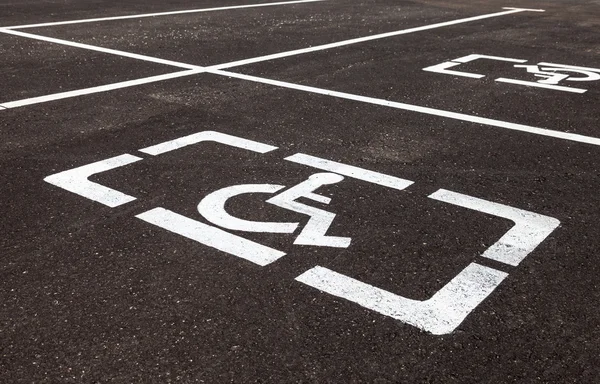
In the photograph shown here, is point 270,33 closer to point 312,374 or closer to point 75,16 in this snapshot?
point 75,16

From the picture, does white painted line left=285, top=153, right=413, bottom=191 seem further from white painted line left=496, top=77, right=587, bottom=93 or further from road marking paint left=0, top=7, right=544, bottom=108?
white painted line left=496, top=77, right=587, bottom=93

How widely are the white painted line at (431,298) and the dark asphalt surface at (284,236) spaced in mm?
55

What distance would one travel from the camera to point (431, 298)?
3414 mm

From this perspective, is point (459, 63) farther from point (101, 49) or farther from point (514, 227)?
point (514, 227)

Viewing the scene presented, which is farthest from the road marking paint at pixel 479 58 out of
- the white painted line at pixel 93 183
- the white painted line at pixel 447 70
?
the white painted line at pixel 93 183

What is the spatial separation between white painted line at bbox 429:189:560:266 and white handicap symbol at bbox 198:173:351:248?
80 cm

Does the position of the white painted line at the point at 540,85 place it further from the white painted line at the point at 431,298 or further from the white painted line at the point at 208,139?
the white painted line at the point at 431,298

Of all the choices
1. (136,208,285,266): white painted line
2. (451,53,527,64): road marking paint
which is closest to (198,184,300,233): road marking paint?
(136,208,285,266): white painted line

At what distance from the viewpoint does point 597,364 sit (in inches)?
115

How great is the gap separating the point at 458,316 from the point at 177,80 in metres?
5.16

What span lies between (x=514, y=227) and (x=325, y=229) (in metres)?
1.16

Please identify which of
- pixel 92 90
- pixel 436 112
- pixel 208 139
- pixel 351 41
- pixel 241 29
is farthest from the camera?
pixel 241 29

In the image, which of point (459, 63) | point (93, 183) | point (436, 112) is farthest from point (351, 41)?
point (93, 183)

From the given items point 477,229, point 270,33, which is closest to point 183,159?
point 477,229
